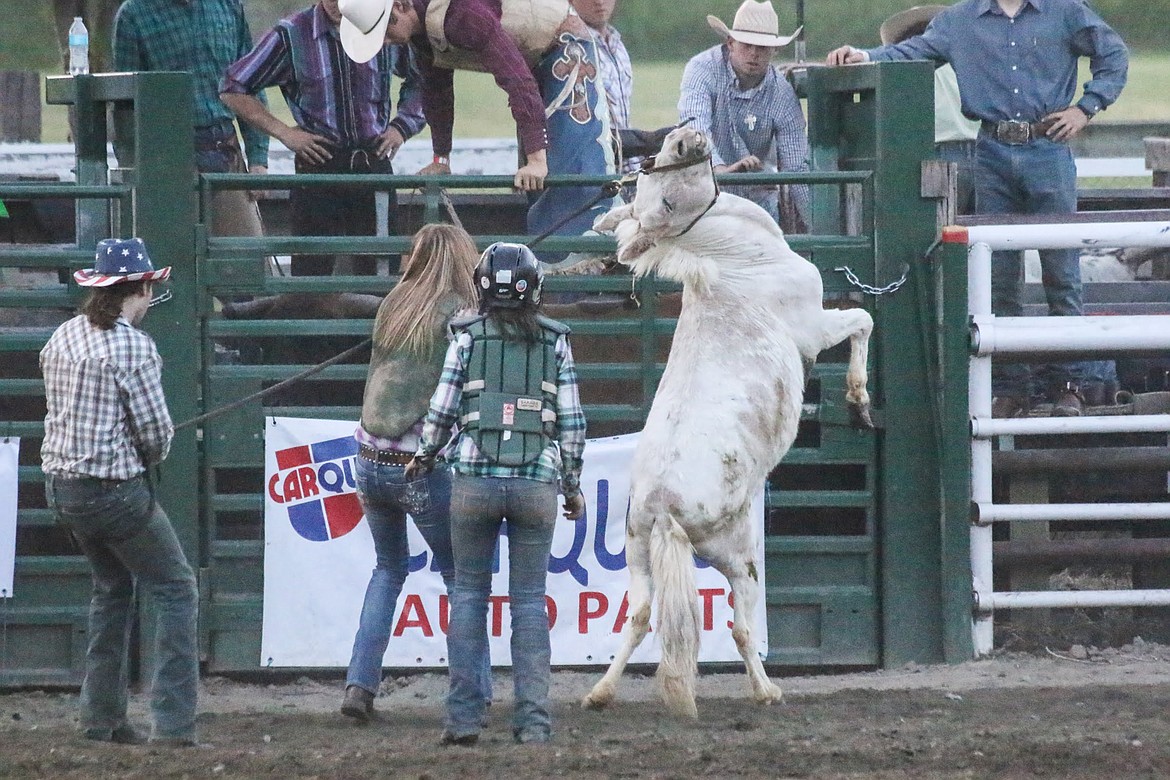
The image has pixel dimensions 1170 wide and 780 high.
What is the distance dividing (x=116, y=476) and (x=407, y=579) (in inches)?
60.0

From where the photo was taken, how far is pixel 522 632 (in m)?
5.37

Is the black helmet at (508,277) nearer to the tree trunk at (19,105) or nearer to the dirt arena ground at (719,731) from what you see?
the dirt arena ground at (719,731)

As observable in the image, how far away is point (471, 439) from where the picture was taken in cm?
525

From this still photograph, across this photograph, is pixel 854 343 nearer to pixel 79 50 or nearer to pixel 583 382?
pixel 583 382

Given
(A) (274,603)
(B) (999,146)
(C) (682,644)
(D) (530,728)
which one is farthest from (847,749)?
(B) (999,146)

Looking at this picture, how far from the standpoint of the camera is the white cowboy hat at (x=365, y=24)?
6.47m

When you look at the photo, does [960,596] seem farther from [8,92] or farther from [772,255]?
[8,92]

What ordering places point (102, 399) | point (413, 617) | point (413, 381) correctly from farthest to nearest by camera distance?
point (413, 617)
point (413, 381)
point (102, 399)

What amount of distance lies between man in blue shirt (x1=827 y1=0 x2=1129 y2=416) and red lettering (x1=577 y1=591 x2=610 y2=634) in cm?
275

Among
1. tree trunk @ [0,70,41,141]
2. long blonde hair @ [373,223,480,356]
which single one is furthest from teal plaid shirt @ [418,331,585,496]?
tree trunk @ [0,70,41,141]

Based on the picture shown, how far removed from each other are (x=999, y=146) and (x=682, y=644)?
10.9 ft

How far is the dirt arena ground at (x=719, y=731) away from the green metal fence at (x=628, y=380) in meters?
0.24

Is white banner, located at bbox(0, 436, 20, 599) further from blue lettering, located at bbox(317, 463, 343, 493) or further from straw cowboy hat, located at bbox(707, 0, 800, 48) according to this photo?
straw cowboy hat, located at bbox(707, 0, 800, 48)

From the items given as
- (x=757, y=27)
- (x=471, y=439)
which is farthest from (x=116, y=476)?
(x=757, y=27)
